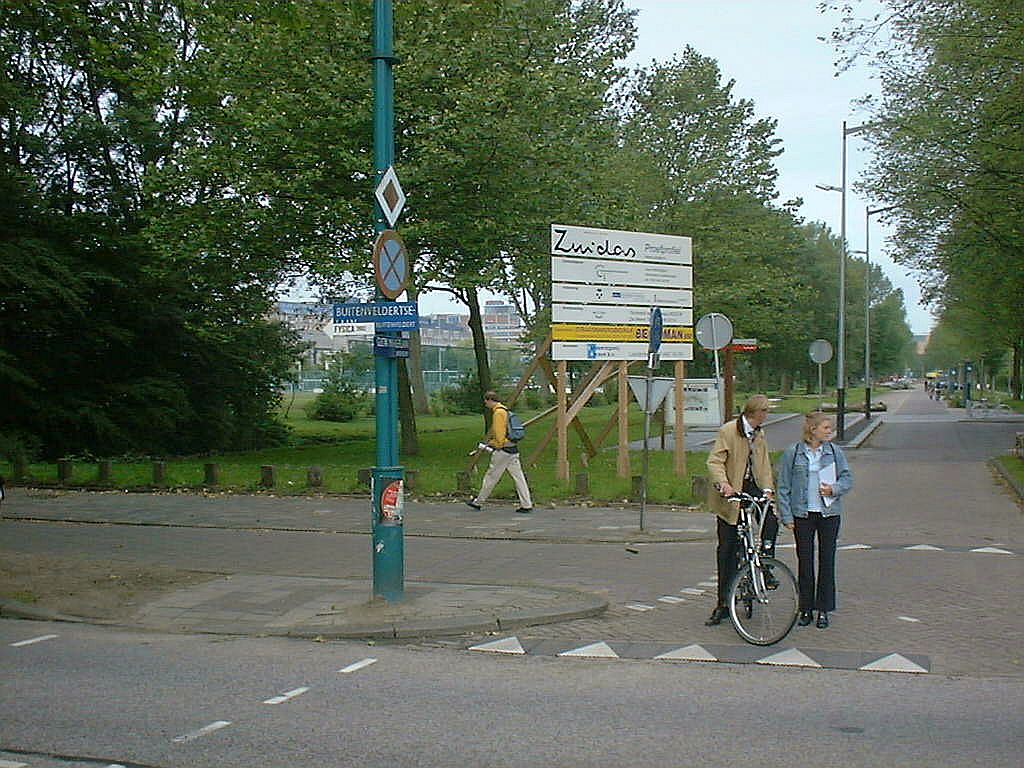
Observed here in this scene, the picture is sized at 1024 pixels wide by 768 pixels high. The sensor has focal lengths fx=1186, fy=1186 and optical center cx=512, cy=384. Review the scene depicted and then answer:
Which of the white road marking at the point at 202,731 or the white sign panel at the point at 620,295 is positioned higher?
the white sign panel at the point at 620,295

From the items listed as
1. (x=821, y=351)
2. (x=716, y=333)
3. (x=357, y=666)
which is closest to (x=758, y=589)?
(x=357, y=666)

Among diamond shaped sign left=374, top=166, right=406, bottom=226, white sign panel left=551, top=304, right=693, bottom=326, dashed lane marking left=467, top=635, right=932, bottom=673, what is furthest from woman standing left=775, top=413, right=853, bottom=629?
white sign panel left=551, top=304, right=693, bottom=326

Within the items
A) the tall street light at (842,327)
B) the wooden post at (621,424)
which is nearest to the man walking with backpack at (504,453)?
the wooden post at (621,424)

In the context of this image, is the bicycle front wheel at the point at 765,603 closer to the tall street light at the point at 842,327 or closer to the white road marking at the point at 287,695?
the white road marking at the point at 287,695

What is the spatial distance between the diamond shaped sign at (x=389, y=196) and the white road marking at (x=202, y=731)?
4.50m

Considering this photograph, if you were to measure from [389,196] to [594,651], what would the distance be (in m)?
3.93

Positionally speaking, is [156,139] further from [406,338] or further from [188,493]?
[406,338]

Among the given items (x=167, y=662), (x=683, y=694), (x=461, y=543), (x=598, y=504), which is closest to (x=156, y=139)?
(x=598, y=504)

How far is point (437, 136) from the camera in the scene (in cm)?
2394

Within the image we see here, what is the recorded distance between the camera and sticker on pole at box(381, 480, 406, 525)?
954 centimetres

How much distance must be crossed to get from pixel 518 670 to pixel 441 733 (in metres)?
1.69

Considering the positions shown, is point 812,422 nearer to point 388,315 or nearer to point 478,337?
point 388,315

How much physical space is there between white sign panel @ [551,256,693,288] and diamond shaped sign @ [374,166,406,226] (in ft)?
33.0

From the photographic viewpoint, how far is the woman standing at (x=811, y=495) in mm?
8914
